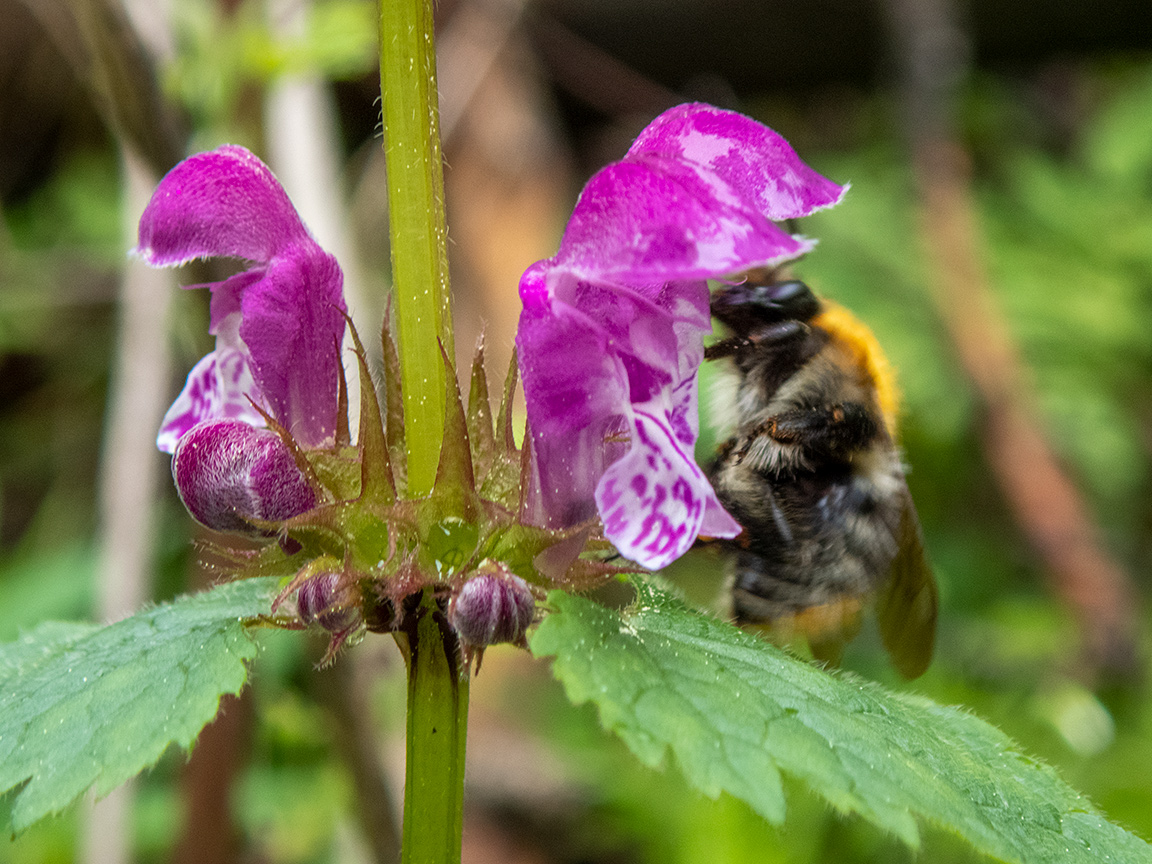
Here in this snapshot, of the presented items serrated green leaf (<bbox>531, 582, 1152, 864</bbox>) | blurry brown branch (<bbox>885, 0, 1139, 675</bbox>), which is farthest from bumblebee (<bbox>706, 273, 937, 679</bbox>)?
blurry brown branch (<bbox>885, 0, 1139, 675</bbox>)

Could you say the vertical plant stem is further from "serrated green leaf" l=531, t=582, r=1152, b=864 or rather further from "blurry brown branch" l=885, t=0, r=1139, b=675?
"blurry brown branch" l=885, t=0, r=1139, b=675

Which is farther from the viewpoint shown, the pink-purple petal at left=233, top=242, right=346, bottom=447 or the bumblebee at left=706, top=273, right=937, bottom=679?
the bumblebee at left=706, top=273, right=937, bottom=679

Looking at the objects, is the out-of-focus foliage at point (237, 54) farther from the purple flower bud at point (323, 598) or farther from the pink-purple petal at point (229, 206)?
the purple flower bud at point (323, 598)

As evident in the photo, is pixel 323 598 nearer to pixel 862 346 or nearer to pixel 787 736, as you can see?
pixel 787 736

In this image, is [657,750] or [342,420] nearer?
[657,750]

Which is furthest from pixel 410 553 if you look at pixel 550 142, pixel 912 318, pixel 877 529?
pixel 550 142

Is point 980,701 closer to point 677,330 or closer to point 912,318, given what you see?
point 912,318
